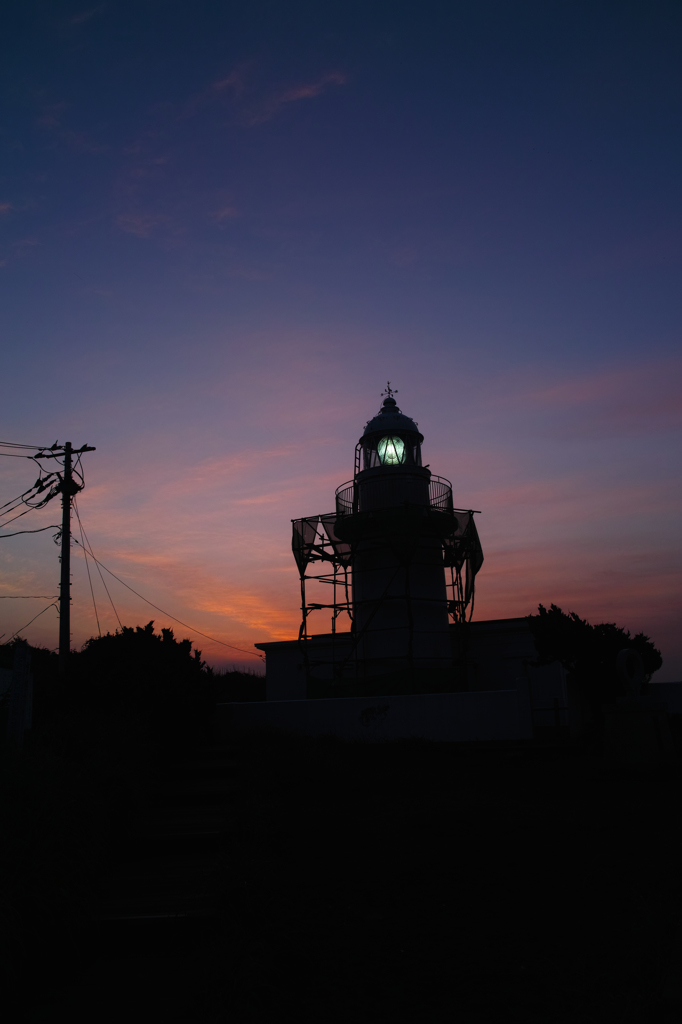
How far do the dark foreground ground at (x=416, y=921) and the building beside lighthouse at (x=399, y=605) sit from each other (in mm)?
12324

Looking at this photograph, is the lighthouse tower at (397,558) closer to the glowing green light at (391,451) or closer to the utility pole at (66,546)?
the glowing green light at (391,451)

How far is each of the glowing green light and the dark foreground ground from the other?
16.2m

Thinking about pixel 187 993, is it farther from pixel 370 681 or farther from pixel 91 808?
pixel 370 681

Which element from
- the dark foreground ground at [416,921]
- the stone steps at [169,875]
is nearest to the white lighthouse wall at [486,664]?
the stone steps at [169,875]

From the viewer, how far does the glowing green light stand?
83.0 ft

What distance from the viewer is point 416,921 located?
5.94 m

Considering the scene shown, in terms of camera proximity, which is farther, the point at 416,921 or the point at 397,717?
the point at 397,717

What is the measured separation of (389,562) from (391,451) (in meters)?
4.09

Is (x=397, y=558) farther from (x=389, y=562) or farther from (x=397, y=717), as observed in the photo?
(x=397, y=717)

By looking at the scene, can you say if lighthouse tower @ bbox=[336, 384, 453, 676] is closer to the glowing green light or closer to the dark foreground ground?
the glowing green light

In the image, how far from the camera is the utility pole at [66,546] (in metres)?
21.8

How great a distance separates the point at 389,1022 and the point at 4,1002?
2.49 meters

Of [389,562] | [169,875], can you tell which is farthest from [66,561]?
[169,875]

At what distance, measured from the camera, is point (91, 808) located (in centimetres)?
718
